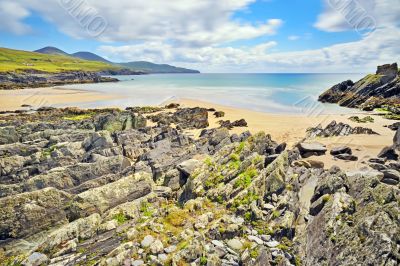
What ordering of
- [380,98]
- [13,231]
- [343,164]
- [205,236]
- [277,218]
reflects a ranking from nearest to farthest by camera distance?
1. [205,236]
2. [277,218]
3. [13,231]
4. [343,164]
5. [380,98]

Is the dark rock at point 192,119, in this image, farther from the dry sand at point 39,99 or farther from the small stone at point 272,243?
the dry sand at point 39,99

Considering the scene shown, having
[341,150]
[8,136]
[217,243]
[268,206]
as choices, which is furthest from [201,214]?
[8,136]

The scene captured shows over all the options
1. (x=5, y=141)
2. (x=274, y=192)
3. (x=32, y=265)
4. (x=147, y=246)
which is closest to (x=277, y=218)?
(x=274, y=192)

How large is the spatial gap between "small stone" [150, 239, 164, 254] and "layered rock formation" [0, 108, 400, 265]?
0.03m

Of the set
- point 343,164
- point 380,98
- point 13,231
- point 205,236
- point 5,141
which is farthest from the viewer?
point 380,98

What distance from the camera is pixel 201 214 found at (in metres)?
12.6

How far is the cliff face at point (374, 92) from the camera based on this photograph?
3115 inches

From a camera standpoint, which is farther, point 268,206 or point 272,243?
point 268,206

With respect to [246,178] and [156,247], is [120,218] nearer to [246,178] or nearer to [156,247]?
[156,247]

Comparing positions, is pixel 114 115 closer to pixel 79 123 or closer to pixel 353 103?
pixel 79 123

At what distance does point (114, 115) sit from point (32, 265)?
31565 millimetres

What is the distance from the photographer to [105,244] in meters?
10.9

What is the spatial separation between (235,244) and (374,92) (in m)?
93.6

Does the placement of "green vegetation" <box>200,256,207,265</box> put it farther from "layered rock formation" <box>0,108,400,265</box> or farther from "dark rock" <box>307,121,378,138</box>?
"dark rock" <box>307,121,378,138</box>
